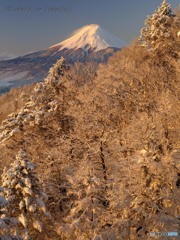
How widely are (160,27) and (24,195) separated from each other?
36.0 metres

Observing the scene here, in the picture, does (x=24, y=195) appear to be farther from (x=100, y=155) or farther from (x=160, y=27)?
(x=160, y=27)

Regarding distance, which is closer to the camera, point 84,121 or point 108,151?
point 108,151

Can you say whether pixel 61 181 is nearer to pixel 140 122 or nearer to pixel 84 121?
pixel 84 121

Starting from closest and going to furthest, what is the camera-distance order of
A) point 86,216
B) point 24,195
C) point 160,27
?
point 24,195 < point 86,216 < point 160,27

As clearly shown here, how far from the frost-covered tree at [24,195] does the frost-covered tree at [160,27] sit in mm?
32712

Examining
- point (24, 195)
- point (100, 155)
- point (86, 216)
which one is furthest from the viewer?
point (100, 155)

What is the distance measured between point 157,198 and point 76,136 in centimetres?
1120

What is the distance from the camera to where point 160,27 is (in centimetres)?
4619

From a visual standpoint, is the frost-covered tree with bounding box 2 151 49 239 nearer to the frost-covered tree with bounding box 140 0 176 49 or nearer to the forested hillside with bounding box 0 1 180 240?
the forested hillside with bounding box 0 1 180 240

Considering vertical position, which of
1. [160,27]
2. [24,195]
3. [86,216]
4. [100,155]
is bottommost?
[86,216]

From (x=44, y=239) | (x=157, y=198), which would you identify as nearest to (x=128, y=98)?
(x=157, y=198)

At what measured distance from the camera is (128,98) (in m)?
36.3

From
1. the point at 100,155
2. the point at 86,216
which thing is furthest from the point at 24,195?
the point at 100,155

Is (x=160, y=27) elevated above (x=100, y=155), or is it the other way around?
(x=160, y=27)
